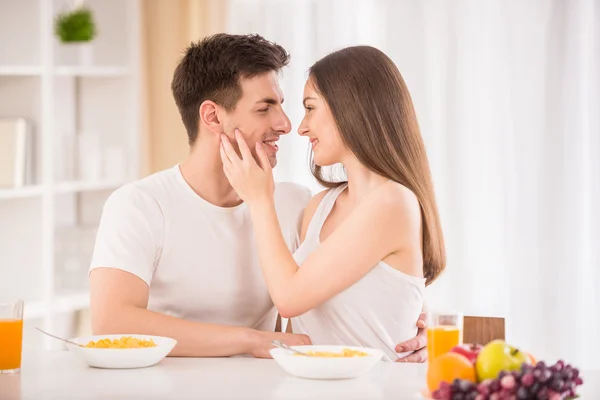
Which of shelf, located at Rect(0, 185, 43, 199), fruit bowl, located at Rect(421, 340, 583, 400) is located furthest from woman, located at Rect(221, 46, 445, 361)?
shelf, located at Rect(0, 185, 43, 199)

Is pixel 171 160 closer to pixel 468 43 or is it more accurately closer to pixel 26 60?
pixel 26 60

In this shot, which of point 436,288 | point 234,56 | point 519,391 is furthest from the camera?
point 436,288

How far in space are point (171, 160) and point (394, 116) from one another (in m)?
2.65

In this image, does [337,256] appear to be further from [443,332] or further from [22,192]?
[22,192]

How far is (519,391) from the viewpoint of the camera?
5.27 feet

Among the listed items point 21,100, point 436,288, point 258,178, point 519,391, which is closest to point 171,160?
point 21,100

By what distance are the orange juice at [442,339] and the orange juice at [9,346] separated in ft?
3.08

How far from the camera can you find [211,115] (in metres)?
2.88

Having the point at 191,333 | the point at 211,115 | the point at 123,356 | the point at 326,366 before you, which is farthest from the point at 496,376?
the point at 211,115

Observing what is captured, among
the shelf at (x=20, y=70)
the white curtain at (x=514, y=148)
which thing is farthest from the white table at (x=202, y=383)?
the shelf at (x=20, y=70)

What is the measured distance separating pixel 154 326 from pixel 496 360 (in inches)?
41.5

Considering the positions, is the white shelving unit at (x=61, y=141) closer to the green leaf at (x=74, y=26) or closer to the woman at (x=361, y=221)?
the green leaf at (x=74, y=26)

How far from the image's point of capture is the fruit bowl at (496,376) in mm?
1622

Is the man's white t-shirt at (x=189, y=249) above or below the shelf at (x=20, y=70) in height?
below
